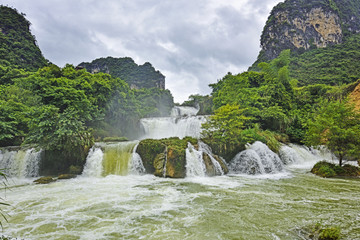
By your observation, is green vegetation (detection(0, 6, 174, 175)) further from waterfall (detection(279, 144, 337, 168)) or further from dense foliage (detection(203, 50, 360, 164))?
waterfall (detection(279, 144, 337, 168))

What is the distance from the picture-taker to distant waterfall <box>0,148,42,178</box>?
39.0 feet

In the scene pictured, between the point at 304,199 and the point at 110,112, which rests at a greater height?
the point at 110,112

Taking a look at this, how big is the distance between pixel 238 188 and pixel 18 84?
67.9 ft

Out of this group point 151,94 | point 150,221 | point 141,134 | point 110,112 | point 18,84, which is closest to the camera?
point 150,221

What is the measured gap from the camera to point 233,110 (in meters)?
14.1

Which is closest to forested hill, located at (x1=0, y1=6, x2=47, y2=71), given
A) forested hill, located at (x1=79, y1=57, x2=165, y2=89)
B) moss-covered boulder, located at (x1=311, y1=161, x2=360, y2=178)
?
forested hill, located at (x1=79, y1=57, x2=165, y2=89)

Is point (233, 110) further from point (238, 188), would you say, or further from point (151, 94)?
point (151, 94)

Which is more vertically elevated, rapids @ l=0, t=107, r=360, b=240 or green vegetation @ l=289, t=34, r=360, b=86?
green vegetation @ l=289, t=34, r=360, b=86

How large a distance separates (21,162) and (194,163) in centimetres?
1108

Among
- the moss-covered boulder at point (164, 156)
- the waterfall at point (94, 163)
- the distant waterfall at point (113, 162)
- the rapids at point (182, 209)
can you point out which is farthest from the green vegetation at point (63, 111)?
the moss-covered boulder at point (164, 156)

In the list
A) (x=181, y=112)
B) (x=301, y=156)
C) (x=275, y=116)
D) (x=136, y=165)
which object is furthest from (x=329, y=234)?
(x=181, y=112)

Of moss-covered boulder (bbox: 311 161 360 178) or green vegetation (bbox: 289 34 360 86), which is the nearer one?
moss-covered boulder (bbox: 311 161 360 178)

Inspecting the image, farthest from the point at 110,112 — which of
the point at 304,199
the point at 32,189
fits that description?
the point at 304,199

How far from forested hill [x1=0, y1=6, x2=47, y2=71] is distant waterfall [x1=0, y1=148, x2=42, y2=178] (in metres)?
23.4
